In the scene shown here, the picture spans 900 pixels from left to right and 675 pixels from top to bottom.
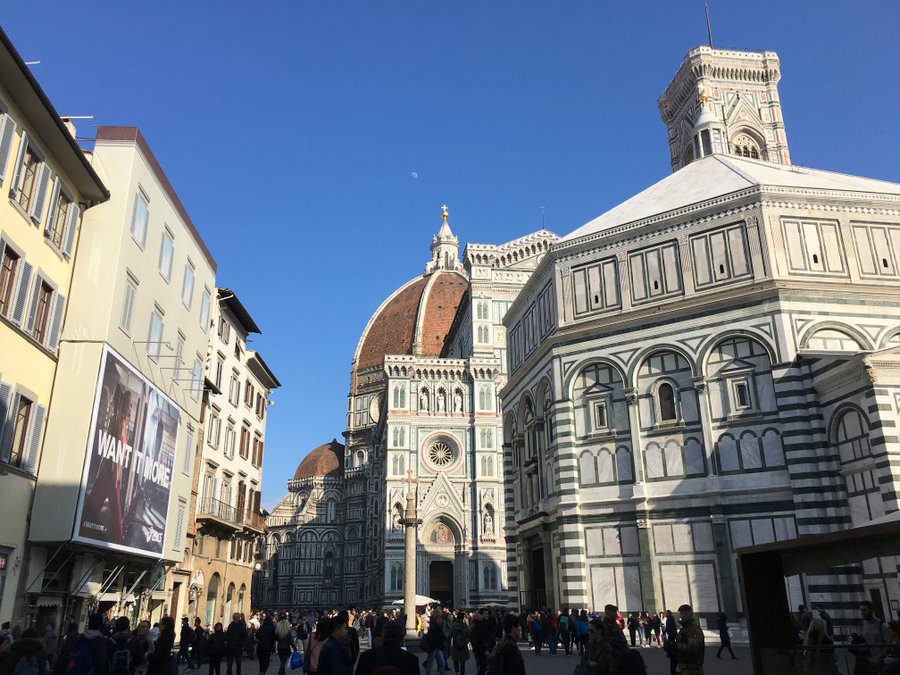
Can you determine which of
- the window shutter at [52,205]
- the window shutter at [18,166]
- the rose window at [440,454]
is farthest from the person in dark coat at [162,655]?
the rose window at [440,454]

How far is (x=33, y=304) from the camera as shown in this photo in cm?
1734

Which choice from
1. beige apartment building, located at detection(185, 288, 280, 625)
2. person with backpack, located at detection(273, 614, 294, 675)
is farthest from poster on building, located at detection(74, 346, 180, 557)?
Answer: beige apartment building, located at detection(185, 288, 280, 625)

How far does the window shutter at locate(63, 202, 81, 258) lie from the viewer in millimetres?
19203

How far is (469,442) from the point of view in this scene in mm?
63344

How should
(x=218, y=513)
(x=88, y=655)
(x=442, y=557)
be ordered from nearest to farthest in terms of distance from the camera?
(x=88, y=655) < (x=218, y=513) < (x=442, y=557)

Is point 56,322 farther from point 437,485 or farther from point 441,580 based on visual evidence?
point 441,580

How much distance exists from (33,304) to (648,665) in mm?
16430

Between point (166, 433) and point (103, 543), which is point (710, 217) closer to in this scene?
point (166, 433)

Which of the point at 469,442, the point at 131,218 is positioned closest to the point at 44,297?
the point at 131,218

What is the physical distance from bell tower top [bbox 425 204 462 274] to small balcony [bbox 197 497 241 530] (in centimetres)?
8676

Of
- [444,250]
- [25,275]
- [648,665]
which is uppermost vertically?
[444,250]

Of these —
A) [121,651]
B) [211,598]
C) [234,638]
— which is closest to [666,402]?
[234,638]

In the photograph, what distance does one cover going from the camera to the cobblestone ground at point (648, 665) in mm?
15945

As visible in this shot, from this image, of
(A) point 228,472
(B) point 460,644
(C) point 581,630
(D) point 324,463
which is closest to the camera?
(B) point 460,644
